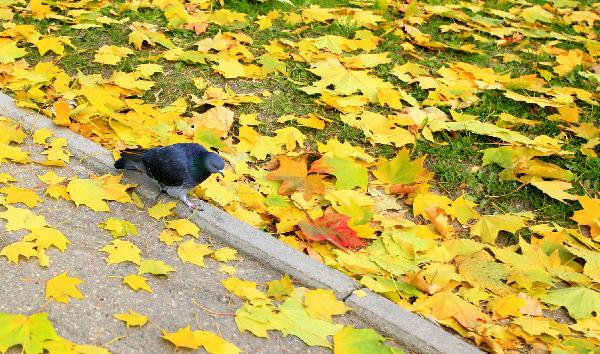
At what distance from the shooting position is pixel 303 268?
2941 mm

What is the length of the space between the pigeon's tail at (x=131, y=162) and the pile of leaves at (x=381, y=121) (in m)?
0.19

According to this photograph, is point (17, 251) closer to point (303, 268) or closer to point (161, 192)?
point (161, 192)

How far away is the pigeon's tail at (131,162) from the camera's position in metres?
3.28

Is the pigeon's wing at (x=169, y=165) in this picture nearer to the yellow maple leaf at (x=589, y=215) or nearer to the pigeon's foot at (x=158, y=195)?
the pigeon's foot at (x=158, y=195)

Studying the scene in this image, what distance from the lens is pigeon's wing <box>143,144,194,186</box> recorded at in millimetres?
3086

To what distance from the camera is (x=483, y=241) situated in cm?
332

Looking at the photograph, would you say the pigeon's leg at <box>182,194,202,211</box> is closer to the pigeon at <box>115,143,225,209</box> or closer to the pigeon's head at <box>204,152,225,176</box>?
the pigeon at <box>115,143,225,209</box>

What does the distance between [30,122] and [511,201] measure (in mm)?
2645

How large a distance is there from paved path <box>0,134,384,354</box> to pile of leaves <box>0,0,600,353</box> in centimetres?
12

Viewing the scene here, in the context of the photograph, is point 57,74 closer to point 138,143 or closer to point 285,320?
point 138,143

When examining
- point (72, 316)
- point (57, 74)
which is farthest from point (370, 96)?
point (72, 316)

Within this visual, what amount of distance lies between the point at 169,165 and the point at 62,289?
0.75 meters

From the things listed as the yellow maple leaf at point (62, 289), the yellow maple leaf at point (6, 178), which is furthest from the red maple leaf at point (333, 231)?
the yellow maple leaf at point (6, 178)

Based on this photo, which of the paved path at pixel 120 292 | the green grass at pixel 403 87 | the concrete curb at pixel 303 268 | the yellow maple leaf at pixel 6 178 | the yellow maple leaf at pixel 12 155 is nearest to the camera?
the paved path at pixel 120 292
